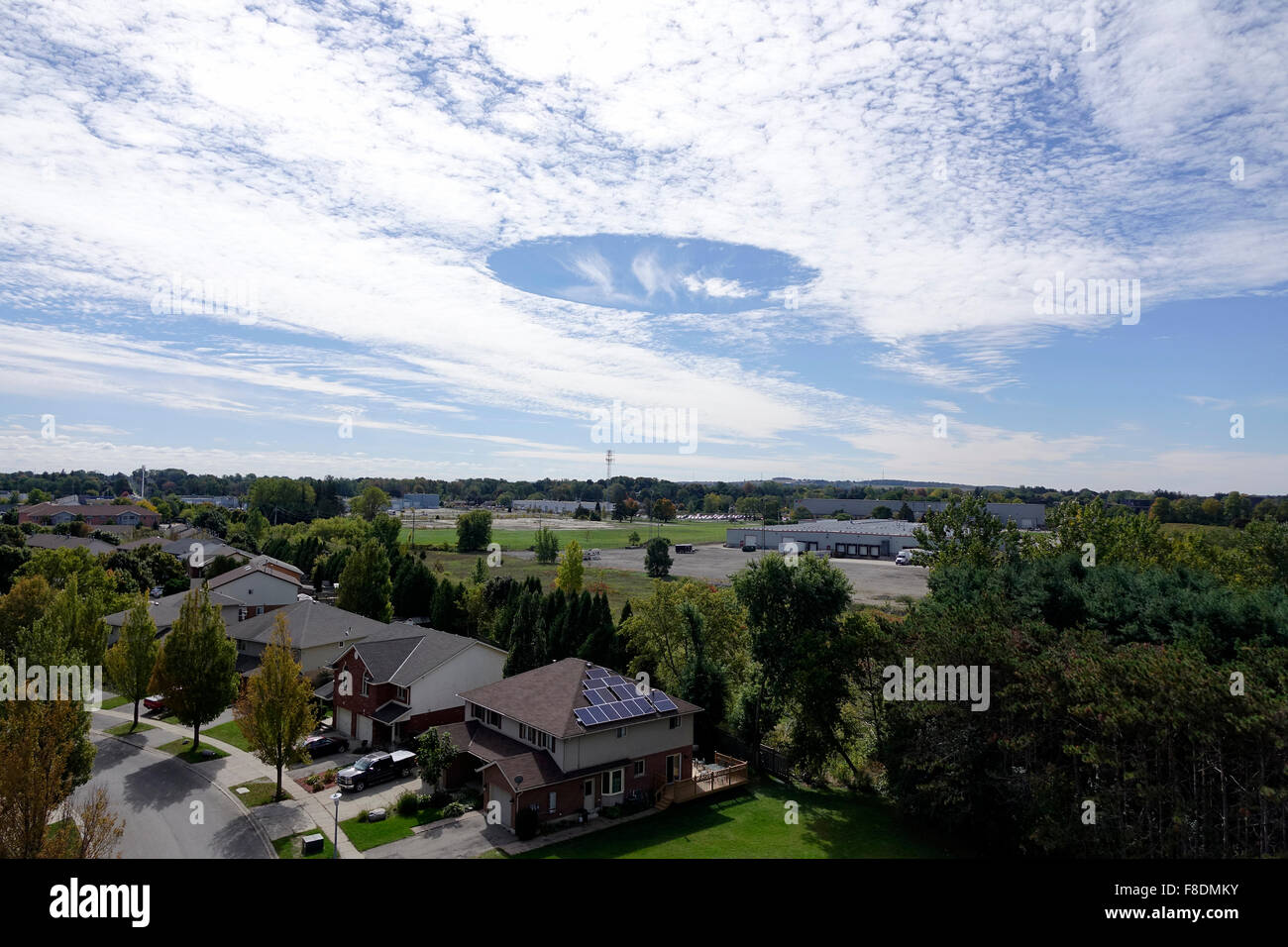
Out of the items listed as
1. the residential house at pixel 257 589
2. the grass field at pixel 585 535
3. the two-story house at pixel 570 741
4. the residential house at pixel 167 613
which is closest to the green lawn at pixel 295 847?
the two-story house at pixel 570 741

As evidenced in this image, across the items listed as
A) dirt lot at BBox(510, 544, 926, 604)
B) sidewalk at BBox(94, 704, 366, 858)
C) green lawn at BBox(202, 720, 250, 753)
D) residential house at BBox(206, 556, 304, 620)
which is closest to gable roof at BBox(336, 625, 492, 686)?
sidewalk at BBox(94, 704, 366, 858)

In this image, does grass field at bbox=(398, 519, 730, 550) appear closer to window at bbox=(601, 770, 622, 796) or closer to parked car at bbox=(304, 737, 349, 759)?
parked car at bbox=(304, 737, 349, 759)

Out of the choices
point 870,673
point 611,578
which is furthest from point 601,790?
point 611,578

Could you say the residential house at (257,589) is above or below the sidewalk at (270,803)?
above

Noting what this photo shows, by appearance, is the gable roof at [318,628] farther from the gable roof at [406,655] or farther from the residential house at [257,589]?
the residential house at [257,589]

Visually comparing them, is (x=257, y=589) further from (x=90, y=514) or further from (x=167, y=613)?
(x=90, y=514)

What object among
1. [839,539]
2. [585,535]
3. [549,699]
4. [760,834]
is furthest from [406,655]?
[585,535]
